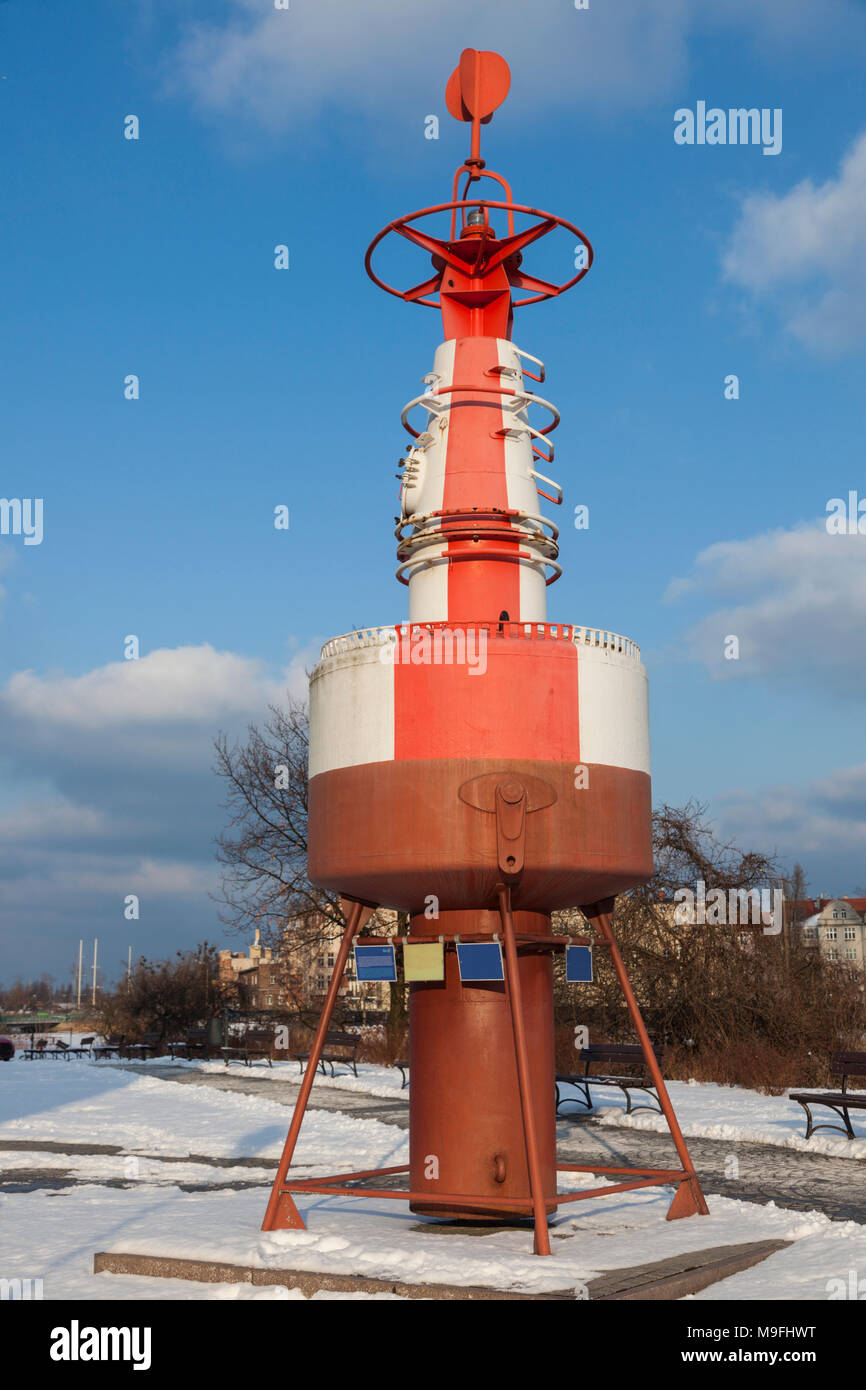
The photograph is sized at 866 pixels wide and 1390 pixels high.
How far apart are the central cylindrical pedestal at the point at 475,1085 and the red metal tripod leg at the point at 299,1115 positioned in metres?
0.75

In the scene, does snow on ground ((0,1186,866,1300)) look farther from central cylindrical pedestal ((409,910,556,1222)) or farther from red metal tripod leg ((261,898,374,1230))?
central cylindrical pedestal ((409,910,556,1222))

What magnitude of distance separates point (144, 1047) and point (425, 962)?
2641 cm

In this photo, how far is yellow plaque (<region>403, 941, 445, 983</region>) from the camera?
11.5 meters

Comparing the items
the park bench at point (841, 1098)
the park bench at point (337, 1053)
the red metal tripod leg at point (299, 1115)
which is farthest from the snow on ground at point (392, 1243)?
the park bench at point (337, 1053)

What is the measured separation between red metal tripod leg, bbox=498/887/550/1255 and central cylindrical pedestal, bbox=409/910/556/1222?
1.57 feet

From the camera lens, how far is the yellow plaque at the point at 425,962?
11.5m

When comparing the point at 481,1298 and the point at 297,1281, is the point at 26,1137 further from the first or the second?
the point at 481,1298

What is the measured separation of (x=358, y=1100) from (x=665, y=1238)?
42.8 feet

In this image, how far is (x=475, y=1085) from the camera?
11.7 metres

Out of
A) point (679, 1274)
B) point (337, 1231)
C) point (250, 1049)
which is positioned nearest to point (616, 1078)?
point (337, 1231)

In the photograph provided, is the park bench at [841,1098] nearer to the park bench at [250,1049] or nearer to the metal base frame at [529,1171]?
the metal base frame at [529,1171]

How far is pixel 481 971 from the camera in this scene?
11328 mm

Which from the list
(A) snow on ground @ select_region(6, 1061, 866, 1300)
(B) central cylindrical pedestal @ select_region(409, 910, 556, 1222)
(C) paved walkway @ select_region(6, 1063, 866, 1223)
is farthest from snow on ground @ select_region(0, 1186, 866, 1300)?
(C) paved walkway @ select_region(6, 1063, 866, 1223)
